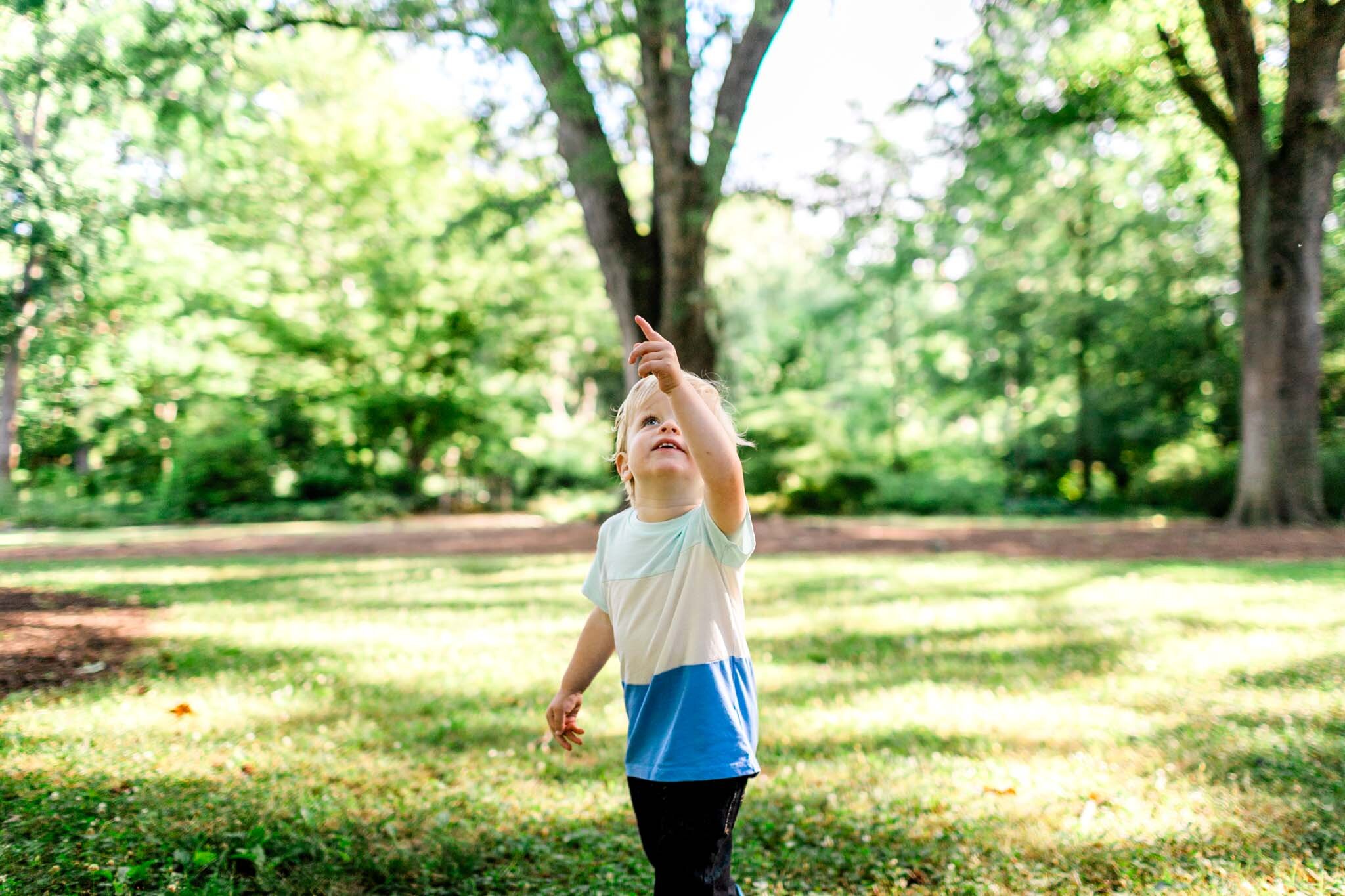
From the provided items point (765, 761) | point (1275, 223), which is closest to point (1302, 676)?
point (765, 761)

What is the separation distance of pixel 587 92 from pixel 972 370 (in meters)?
21.0

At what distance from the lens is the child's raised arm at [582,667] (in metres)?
2.35

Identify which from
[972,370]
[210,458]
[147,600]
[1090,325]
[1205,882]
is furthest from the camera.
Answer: [972,370]

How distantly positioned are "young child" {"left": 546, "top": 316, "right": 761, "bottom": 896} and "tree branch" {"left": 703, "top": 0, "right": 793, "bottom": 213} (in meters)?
8.20

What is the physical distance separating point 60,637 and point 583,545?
754 centimetres

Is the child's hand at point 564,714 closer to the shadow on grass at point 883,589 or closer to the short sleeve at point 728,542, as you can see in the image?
the short sleeve at point 728,542

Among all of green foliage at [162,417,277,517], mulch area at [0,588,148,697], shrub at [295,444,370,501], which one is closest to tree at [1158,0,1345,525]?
mulch area at [0,588,148,697]

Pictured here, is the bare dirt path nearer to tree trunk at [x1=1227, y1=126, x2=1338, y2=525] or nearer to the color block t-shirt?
tree trunk at [x1=1227, y1=126, x2=1338, y2=525]

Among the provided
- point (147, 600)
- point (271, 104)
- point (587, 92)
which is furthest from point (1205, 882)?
point (271, 104)

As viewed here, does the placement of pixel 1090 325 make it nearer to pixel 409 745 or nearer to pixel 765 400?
pixel 765 400

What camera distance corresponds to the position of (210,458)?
21.4 meters

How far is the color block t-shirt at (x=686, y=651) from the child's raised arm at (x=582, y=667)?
0.11m

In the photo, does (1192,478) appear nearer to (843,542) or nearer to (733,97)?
(843,542)

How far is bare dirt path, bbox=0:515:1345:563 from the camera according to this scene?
11.3 metres
